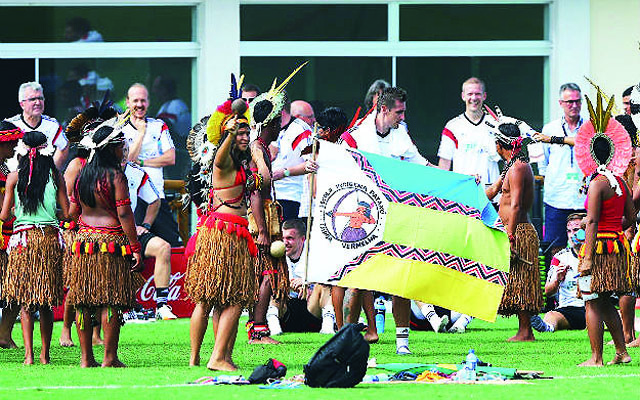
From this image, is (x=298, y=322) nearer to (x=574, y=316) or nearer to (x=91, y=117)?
(x=574, y=316)

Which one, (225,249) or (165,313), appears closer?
(225,249)

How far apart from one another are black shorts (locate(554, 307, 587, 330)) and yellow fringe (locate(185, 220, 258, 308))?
513 centimetres

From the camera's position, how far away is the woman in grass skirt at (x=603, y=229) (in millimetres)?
12781

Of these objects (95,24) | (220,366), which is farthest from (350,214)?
(95,24)

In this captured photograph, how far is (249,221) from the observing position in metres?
14.9

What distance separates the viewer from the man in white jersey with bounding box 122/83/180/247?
17797 millimetres

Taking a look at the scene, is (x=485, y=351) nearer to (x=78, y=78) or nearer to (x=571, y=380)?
(x=571, y=380)

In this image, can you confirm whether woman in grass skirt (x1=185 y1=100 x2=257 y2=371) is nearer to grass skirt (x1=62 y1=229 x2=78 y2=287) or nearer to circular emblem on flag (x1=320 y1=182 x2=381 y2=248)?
grass skirt (x1=62 y1=229 x2=78 y2=287)

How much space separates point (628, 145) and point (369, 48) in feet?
28.9

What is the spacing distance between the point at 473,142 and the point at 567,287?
1.90 meters

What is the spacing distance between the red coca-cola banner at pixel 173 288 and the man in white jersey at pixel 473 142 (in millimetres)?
3052

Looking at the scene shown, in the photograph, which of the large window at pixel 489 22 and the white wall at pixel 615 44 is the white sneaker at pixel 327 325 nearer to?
the large window at pixel 489 22

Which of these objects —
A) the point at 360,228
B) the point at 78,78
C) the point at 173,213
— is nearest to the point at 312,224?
the point at 360,228

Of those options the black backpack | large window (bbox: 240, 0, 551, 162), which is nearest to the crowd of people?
the black backpack
